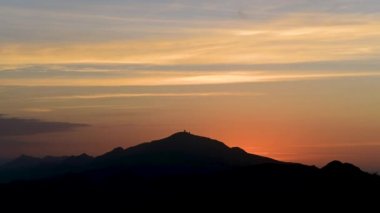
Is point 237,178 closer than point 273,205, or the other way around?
point 273,205

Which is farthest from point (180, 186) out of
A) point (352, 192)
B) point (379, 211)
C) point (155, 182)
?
point (379, 211)

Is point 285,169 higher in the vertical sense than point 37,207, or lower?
higher

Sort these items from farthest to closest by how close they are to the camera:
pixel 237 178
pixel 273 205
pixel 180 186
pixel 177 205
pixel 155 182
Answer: pixel 155 182, pixel 180 186, pixel 237 178, pixel 177 205, pixel 273 205

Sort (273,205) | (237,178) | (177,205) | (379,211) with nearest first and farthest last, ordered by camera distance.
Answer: (379,211) < (273,205) < (177,205) < (237,178)

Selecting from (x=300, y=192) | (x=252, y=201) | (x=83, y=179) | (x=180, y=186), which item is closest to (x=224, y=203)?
(x=252, y=201)

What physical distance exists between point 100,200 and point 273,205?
186 ft

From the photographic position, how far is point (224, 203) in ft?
417

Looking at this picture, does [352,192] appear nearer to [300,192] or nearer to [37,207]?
[300,192]

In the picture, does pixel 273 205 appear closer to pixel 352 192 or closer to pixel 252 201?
pixel 252 201

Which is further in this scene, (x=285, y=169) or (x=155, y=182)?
(x=155, y=182)

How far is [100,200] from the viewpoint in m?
163

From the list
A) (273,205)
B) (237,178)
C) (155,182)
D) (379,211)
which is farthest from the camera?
(155,182)

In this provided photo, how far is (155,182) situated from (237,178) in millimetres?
32368

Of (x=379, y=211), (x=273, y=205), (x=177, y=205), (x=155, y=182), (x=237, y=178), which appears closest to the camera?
(x=379, y=211)
